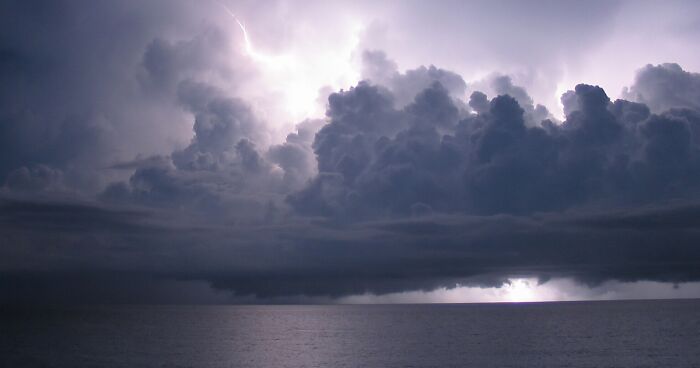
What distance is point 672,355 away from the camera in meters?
112

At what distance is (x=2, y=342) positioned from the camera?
142500 millimetres

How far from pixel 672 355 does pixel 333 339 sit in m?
76.8

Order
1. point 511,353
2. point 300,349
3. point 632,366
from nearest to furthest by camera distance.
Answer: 1. point 632,366
2. point 511,353
3. point 300,349

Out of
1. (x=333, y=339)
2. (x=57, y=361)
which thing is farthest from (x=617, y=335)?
(x=57, y=361)

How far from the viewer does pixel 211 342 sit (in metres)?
147

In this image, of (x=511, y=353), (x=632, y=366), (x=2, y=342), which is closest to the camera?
(x=632, y=366)

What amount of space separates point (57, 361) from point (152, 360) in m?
15.4

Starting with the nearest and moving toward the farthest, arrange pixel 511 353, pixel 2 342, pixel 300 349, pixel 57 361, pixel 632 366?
pixel 632 366 → pixel 57 361 → pixel 511 353 → pixel 300 349 → pixel 2 342

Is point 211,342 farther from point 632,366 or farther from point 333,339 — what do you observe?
point 632,366

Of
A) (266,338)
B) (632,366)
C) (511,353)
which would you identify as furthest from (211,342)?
(632,366)

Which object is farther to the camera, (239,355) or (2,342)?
(2,342)

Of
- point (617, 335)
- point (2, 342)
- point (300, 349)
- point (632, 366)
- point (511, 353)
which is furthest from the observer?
point (617, 335)

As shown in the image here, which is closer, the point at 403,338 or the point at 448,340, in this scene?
the point at 448,340

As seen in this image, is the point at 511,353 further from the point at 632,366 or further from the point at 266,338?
the point at 266,338
